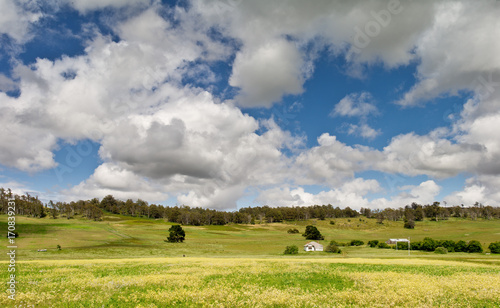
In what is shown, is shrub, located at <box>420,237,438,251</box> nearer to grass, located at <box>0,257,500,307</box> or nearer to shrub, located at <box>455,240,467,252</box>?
shrub, located at <box>455,240,467,252</box>

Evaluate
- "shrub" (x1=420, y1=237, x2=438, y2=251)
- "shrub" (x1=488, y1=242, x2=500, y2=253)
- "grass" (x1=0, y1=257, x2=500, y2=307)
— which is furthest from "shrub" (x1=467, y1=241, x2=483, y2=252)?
"grass" (x1=0, y1=257, x2=500, y2=307)

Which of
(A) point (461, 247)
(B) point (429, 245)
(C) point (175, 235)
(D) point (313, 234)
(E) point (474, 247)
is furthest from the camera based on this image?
(D) point (313, 234)

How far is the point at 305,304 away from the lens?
16672mm

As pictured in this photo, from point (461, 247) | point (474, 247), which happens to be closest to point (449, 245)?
point (461, 247)

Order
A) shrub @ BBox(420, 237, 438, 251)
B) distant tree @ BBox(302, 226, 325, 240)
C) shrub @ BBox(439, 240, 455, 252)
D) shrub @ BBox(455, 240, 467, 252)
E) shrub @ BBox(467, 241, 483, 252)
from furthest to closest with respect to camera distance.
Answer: distant tree @ BBox(302, 226, 325, 240) → shrub @ BBox(420, 237, 438, 251) → shrub @ BBox(439, 240, 455, 252) → shrub @ BBox(455, 240, 467, 252) → shrub @ BBox(467, 241, 483, 252)

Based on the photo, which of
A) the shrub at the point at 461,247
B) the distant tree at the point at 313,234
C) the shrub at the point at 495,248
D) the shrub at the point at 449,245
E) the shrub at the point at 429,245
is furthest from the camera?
the distant tree at the point at 313,234

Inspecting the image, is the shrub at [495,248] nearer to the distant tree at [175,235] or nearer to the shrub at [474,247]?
the shrub at [474,247]

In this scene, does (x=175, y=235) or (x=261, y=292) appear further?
(x=175, y=235)

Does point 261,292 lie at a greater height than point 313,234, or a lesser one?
greater

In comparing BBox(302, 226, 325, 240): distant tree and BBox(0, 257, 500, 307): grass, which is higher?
BBox(0, 257, 500, 307): grass

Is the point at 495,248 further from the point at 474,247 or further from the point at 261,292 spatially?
the point at 261,292

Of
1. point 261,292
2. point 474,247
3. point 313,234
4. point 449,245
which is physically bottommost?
point 313,234

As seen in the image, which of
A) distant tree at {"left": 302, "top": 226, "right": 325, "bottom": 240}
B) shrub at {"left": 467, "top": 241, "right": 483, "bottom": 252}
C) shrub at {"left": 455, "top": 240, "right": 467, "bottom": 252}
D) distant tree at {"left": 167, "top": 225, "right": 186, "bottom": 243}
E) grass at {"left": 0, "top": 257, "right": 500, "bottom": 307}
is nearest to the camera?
grass at {"left": 0, "top": 257, "right": 500, "bottom": 307}

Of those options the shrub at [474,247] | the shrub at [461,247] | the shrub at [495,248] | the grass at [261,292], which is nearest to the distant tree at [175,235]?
the grass at [261,292]
